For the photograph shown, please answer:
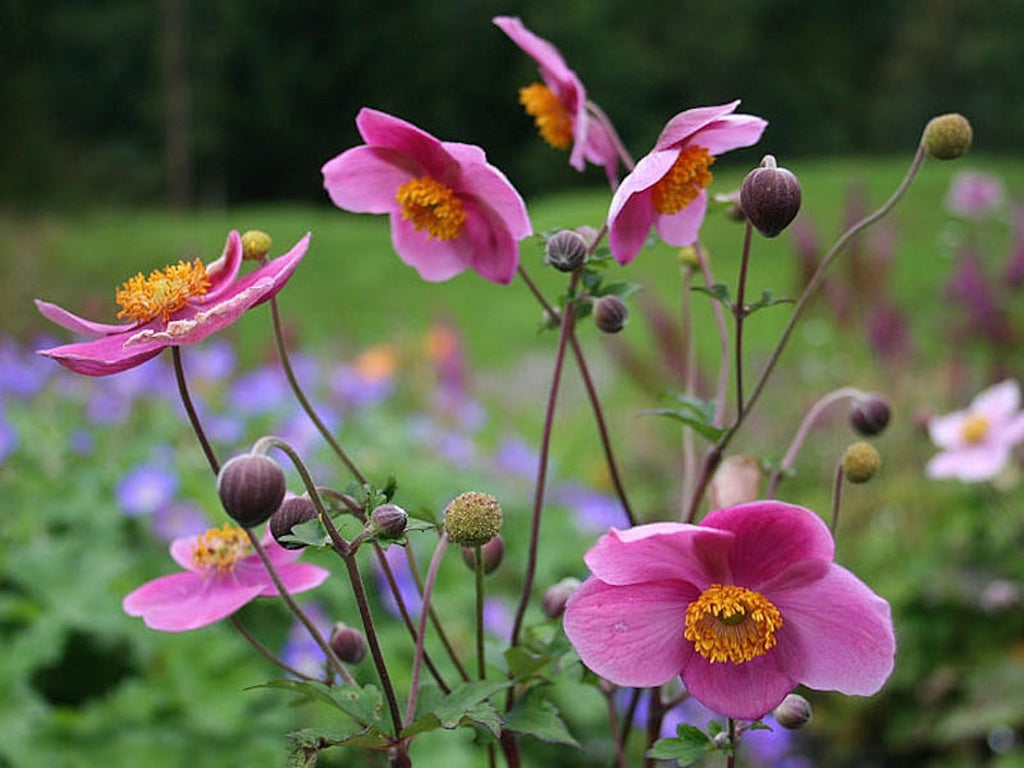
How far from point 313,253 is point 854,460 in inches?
304

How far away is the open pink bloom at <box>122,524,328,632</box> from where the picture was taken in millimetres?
480

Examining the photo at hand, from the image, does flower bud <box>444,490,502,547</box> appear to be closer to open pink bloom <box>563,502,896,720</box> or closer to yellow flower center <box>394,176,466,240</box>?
open pink bloom <box>563,502,896,720</box>

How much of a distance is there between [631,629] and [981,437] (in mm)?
778

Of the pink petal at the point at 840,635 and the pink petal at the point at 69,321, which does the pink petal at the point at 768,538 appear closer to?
the pink petal at the point at 840,635

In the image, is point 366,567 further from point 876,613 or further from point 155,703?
point 876,613

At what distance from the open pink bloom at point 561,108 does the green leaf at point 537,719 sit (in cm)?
23

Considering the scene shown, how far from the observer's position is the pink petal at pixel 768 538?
0.42m

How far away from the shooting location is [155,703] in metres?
1.25

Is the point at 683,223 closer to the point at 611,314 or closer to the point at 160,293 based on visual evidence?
the point at 611,314

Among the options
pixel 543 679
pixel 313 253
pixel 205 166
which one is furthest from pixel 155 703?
pixel 205 166

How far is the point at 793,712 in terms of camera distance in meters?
0.45

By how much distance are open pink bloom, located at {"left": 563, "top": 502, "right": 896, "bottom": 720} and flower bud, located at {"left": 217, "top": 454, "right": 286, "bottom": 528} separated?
11 cm

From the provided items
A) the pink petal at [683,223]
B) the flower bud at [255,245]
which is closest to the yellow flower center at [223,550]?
the flower bud at [255,245]

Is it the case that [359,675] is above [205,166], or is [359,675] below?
above
